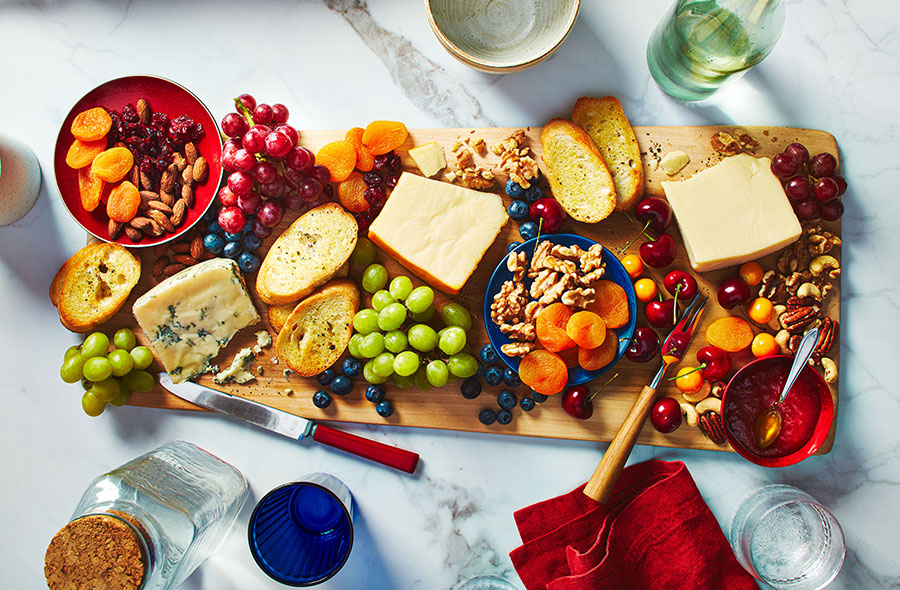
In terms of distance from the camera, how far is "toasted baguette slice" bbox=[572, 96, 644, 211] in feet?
5.42

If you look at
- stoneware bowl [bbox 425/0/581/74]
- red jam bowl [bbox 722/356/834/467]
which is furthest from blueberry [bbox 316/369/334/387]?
red jam bowl [bbox 722/356/834/467]

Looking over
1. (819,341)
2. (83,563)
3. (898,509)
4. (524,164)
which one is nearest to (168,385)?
(83,563)

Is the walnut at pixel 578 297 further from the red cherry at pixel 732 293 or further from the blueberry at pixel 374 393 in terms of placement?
the blueberry at pixel 374 393

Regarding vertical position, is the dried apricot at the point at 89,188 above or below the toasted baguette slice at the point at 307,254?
above

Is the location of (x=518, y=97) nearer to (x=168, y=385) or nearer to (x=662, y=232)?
(x=662, y=232)

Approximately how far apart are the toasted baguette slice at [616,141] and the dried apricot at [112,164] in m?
1.29

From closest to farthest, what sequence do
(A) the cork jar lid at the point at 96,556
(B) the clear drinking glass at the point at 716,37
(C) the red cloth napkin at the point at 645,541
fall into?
(A) the cork jar lid at the point at 96,556
(B) the clear drinking glass at the point at 716,37
(C) the red cloth napkin at the point at 645,541

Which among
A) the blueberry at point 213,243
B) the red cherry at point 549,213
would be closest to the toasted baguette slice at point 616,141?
the red cherry at point 549,213

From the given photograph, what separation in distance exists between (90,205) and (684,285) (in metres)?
1.70

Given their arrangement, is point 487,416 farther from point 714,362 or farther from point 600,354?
point 714,362

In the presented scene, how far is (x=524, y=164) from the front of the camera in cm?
166

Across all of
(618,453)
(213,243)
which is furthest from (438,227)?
(618,453)

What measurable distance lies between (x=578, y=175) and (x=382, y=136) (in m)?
0.57

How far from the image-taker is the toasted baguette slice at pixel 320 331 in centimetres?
168
